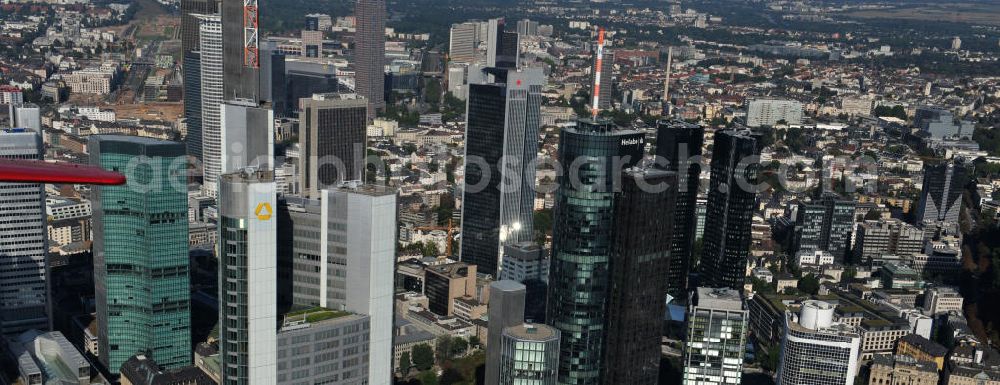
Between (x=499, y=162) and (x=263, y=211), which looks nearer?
(x=263, y=211)

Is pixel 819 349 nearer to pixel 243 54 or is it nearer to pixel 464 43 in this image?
pixel 243 54

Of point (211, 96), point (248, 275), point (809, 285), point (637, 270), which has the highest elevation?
Result: point (211, 96)

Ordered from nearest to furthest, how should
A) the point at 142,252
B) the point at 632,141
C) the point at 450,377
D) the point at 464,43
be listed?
the point at 142,252 < the point at 632,141 < the point at 450,377 < the point at 464,43

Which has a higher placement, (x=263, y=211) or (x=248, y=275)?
(x=263, y=211)

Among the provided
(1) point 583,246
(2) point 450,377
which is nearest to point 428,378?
(2) point 450,377

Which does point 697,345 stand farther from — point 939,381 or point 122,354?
point 122,354

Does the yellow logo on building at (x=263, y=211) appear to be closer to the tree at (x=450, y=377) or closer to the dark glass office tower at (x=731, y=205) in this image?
the tree at (x=450, y=377)

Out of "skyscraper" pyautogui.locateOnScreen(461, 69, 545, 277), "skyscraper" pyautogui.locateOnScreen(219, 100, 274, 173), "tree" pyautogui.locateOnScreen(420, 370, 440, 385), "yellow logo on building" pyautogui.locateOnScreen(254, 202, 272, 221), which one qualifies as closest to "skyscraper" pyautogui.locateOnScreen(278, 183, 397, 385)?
"yellow logo on building" pyautogui.locateOnScreen(254, 202, 272, 221)
